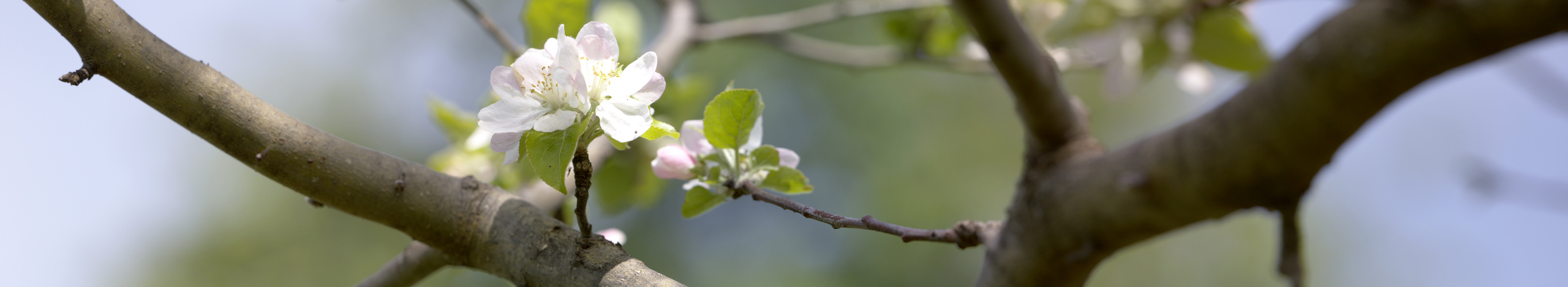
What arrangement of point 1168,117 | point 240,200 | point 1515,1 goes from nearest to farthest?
point 1515,1 < point 240,200 < point 1168,117

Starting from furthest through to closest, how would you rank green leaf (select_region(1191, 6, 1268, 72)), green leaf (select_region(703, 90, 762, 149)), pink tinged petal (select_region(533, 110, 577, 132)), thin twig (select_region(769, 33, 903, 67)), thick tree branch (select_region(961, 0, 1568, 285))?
thin twig (select_region(769, 33, 903, 67)), green leaf (select_region(1191, 6, 1268, 72)), green leaf (select_region(703, 90, 762, 149)), pink tinged petal (select_region(533, 110, 577, 132)), thick tree branch (select_region(961, 0, 1568, 285))

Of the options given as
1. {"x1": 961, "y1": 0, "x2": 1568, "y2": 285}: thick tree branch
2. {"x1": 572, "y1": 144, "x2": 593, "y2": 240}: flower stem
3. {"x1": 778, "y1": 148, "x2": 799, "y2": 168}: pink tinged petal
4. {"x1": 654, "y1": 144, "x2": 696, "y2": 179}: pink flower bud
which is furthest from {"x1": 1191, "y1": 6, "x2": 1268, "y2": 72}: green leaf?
{"x1": 572, "y1": 144, "x2": 593, "y2": 240}: flower stem

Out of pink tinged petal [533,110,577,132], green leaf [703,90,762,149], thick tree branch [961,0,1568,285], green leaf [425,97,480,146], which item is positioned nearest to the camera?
thick tree branch [961,0,1568,285]

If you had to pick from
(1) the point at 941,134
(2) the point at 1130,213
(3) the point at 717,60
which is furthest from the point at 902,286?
(2) the point at 1130,213

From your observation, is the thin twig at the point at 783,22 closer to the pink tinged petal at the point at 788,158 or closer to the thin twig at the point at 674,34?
the thin twig at the point at 674,34

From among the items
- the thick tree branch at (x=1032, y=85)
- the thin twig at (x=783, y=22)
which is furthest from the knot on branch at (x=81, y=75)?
the thin twig at (x=783, y=22)

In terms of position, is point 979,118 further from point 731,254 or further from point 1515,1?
point 1515,1

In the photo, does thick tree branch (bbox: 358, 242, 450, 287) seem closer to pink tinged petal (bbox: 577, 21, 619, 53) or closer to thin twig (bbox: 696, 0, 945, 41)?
pink tinged petal (bbox: 577, 21, 619, 53)

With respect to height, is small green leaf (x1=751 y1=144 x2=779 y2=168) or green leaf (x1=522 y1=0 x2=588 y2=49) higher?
green leaf (x1=522 y1=0 x2=588 y2=49)
